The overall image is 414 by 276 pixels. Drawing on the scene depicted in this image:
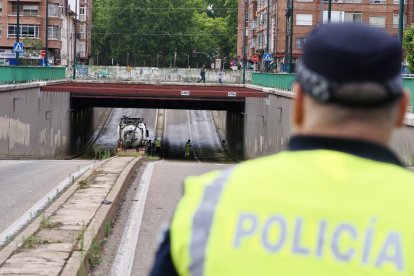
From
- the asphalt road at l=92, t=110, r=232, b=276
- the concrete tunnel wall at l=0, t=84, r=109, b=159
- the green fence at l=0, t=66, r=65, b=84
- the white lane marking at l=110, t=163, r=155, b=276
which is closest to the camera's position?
the white lane marking at l=110, t=163, r=155, b=276

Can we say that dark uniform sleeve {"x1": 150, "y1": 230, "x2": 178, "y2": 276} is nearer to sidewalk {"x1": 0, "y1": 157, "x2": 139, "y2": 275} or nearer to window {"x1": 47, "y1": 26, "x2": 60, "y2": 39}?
sidewalk {"x1": 0, "y1": 157, "x2": 139, "y2": 275}

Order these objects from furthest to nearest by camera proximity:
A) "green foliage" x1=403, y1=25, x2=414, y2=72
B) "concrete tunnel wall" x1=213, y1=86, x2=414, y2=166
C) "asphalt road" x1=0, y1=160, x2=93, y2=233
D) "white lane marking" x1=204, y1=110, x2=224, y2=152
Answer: "white lane marking" x1=204, y1=110, x2=224, y2=152
"green foliage" x1=403, y1=25, x2=414, y2=72
"concrete tunnel wall" x1=213, y1=86, x2=414, y2=166
"asphalt road" x1=0, y1=160, x2=93, y2=233

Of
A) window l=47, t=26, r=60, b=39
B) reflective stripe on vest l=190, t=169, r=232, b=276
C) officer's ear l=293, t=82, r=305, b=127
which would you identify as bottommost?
reflective stripe on vest l=190, t=169, r=232, b=276

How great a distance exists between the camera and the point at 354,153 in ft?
7.61

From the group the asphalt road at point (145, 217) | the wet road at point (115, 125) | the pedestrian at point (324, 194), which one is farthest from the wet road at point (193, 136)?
the pedestrian at point (324, 194)

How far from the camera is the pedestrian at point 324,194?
7.20ft

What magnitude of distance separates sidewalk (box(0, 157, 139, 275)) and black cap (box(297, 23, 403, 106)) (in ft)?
19.8

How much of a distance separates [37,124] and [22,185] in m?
30.1

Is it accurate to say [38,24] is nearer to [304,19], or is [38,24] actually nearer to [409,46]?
[304,19]

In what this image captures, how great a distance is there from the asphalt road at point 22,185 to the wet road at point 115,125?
45.2 m

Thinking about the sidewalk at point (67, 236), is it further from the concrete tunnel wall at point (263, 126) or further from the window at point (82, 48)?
the window at point (82, 48)

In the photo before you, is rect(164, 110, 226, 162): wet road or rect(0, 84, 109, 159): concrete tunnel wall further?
rect(164, 110, 226, 162): wet road

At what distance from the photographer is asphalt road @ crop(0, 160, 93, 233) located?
14.6 meters

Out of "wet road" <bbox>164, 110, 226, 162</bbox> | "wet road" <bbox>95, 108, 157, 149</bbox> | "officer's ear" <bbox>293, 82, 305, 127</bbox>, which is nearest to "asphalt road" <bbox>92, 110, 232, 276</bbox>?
"officer's ear" <bbox>293, 82, 305, 127</bbox>
